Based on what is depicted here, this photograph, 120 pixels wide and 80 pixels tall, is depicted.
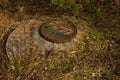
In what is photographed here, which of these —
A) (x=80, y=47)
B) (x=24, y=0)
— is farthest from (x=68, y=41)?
(x=24, y=0)

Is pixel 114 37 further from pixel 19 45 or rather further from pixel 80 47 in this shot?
pixel 19 45

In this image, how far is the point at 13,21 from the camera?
359cm

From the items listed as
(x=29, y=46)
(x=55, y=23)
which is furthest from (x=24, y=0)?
(x=29, y=46)

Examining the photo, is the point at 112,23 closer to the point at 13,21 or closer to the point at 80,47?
the point at 80,47

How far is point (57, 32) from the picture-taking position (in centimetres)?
323

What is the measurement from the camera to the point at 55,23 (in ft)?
11.2

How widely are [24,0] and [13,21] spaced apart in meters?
0.53

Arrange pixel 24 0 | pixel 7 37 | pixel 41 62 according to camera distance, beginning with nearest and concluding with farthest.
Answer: pixel 41 62, pixel 7 37, pixel 24 0

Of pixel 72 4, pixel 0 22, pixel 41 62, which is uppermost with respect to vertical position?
pixel 72 4

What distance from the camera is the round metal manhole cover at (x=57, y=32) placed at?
10.3ft

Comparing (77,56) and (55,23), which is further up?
(55,23)

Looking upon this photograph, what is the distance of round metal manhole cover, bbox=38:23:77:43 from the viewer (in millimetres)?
3131

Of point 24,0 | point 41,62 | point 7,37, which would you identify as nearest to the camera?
point 41,62

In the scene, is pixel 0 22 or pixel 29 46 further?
pixel 0 22
